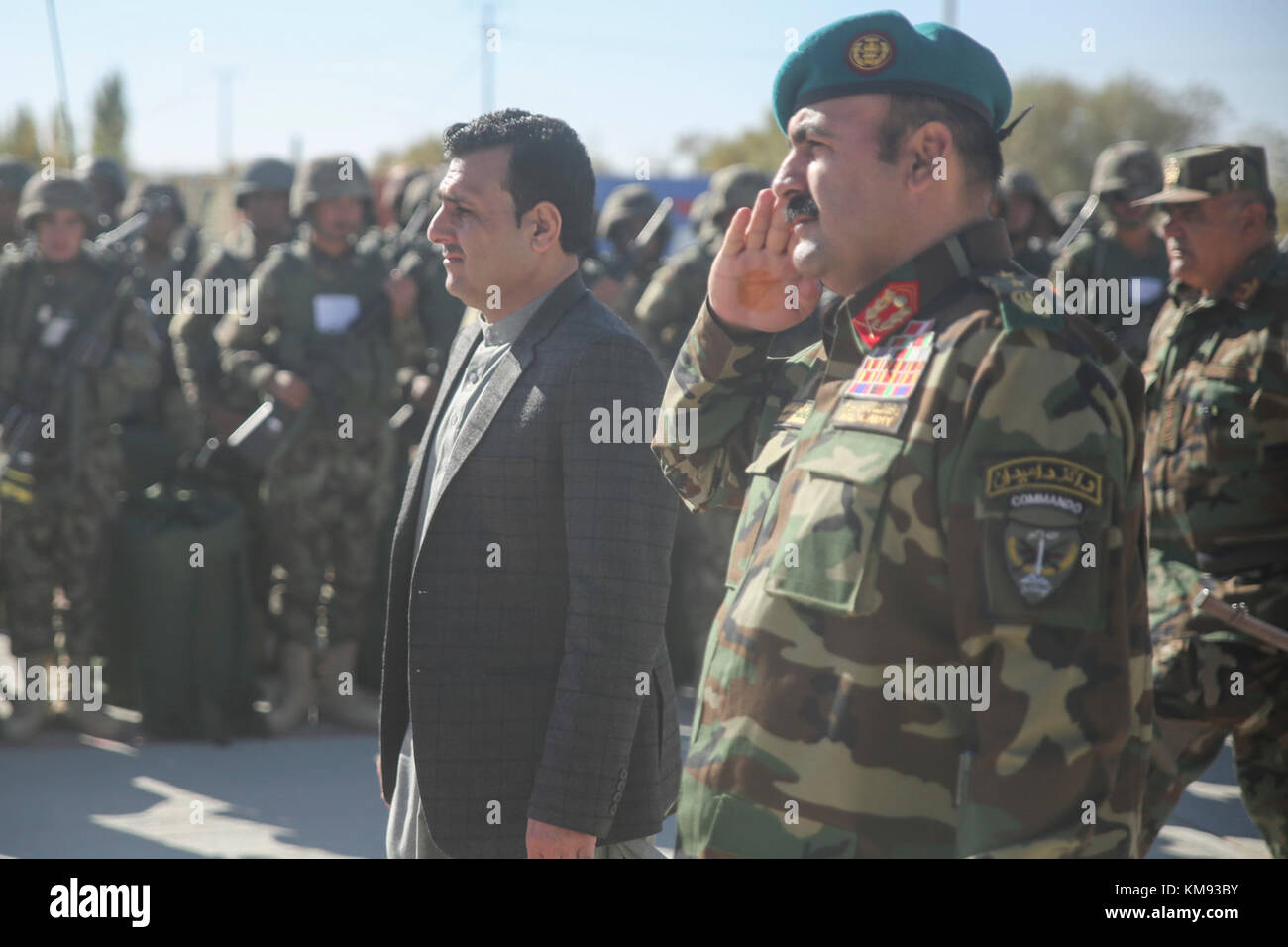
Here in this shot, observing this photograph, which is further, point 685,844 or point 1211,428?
point 1211,428

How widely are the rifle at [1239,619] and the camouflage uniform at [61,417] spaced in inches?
179

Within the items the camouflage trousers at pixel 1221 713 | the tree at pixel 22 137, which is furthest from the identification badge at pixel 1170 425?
the tree at pixel 22 137

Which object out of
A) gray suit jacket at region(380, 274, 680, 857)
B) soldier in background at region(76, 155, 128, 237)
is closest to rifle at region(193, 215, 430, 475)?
soldier in background at region(76, 155, 128, 237)

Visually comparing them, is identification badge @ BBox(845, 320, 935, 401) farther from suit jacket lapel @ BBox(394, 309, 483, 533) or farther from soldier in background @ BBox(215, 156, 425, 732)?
soldier in background @ BBox(215, 156, 425, 732)

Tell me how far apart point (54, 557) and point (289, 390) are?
1278 millimetres

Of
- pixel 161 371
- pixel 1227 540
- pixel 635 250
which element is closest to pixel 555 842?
pixel 1227 540

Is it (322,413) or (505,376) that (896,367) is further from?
(322,413)

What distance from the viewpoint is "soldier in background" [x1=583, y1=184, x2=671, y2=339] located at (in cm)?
838

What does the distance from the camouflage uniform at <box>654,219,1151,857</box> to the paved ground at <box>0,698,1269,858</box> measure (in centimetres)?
343

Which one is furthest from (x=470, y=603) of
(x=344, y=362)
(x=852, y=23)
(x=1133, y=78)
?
(x=1133, y=78)

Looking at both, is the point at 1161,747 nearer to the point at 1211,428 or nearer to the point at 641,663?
the point at 1211,428

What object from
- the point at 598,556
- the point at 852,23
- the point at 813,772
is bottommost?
the point at 813,772

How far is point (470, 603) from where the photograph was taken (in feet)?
8.29
